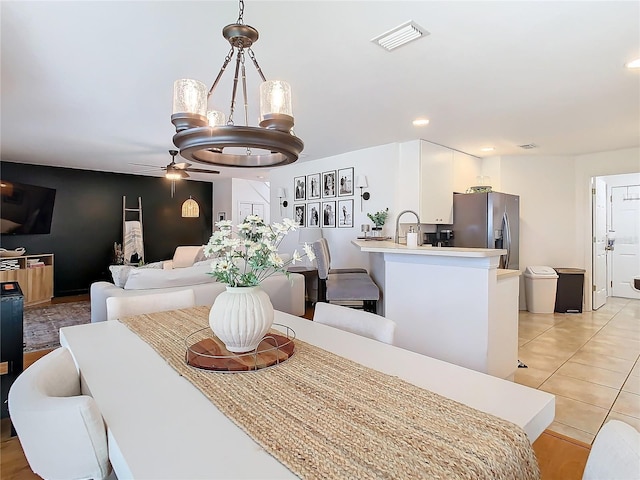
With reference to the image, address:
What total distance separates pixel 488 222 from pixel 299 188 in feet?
10.4

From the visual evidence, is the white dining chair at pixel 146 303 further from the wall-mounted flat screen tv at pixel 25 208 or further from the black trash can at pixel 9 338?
the wall-mounted flat screen tv at pixel 25 208

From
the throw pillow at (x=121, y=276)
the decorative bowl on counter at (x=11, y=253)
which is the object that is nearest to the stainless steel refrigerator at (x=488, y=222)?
the throw pillow at (x=121, y=276)

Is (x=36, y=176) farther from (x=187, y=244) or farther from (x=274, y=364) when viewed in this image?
(x=274, y=364)

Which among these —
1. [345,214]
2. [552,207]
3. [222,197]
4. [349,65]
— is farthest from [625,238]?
[222,197]

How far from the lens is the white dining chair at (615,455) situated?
0.66 meters

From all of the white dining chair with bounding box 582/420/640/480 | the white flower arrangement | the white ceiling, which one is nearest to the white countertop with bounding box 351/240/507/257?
the white ceiling

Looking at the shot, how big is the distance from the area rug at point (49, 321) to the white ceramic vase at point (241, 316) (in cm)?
355

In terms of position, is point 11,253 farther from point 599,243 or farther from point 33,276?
point 599,243

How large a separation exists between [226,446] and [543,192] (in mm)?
6358

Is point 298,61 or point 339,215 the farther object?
point 339,215

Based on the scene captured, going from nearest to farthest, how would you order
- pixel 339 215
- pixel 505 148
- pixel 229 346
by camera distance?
pixel 229 346 < pixel 505 148 < pixel 339 215

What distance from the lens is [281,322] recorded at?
1.91 meters

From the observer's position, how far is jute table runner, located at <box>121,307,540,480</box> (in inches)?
29.6

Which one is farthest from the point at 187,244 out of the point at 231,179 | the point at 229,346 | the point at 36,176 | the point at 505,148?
the point at 229,346
